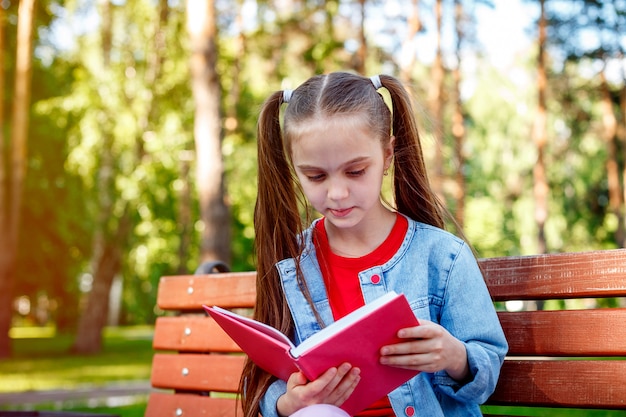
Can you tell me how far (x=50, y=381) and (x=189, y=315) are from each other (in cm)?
997

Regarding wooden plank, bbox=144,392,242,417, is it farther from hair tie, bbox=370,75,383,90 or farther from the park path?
the park path

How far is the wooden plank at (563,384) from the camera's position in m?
2.29

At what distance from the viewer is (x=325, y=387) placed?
2004 mm

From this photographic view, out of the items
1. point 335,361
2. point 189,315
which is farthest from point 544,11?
point 335,361

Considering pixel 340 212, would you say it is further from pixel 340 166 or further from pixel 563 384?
pixel 563 384

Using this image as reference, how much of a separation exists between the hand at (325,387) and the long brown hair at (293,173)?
1.01 feet

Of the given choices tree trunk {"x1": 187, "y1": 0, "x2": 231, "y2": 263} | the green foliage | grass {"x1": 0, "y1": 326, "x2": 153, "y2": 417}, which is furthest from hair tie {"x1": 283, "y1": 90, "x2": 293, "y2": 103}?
the green foliage

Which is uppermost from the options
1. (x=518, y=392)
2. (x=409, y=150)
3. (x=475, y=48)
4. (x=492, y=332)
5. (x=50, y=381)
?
(x=475, y=48)

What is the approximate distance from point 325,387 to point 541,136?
16.6 metres

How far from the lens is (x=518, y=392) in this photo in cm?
245

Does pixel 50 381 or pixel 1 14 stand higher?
pixel 1 14

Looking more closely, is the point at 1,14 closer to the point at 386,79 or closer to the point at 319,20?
the point at 319,20

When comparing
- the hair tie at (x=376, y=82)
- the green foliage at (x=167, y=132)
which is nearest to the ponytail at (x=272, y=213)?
the hair tie at (x=376, y=82)

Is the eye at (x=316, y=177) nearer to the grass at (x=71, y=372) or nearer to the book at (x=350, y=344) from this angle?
the book at (x=350, y=344)
